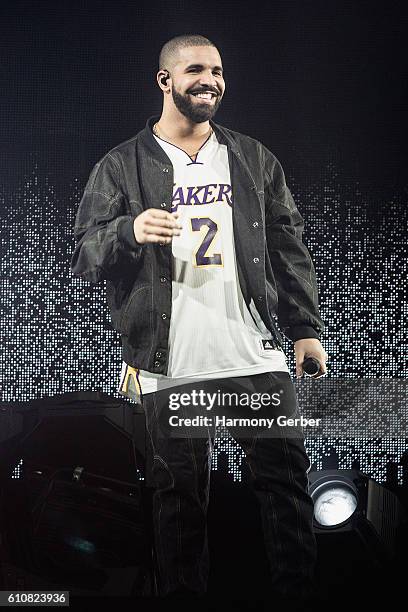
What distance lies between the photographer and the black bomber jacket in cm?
231

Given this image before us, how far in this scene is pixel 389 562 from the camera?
237 centimetres

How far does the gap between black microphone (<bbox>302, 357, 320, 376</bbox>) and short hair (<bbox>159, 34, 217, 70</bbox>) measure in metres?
1.12

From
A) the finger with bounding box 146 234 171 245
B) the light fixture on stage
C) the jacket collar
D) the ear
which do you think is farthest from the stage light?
the ear

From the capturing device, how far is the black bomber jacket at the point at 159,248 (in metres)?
2.31

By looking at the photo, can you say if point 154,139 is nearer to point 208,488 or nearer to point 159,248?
point 159,248

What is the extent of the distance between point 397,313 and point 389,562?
851mm

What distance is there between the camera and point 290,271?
237 cm

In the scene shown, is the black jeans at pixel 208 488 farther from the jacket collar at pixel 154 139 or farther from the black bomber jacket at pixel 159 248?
the jacket collar at pixel 154 139

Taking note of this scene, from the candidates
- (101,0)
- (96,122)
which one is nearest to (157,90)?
(96,122)

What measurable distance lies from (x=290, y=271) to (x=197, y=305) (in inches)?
13.5

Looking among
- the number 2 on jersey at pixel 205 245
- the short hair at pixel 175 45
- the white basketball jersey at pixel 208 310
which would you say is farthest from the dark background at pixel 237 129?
the number 2 on jersey at pixel 205 245

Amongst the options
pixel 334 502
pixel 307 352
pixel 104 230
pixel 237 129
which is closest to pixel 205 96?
pixel 237 129

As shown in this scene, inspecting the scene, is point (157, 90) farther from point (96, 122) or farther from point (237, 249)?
point (237, 249)

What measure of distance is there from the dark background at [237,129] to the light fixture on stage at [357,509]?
7cm
